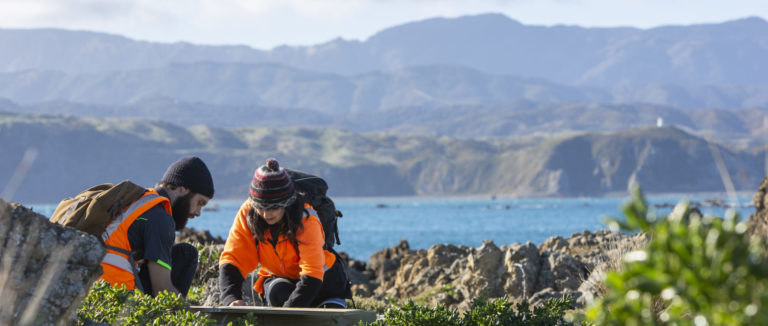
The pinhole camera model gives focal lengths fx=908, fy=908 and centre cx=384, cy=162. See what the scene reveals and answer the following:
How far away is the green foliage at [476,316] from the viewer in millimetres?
5070

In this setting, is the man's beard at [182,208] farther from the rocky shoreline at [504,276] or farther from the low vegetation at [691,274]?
the rocky shoreline at [504,276]

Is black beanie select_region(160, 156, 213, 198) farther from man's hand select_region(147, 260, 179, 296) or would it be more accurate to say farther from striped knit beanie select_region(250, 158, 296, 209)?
man's hand select_region(147, 260, 179, 296)

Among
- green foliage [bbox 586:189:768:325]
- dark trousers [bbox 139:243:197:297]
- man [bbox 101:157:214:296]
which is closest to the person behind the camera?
green foliage [bbox 586:189:768:325]

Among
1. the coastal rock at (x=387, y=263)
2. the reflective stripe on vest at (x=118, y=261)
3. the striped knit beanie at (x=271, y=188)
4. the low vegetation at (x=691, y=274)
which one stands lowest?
the coastal rock at (x=387, y=263)

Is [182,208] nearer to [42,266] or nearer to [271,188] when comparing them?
[271,188]

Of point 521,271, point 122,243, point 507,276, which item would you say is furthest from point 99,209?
point 507,276

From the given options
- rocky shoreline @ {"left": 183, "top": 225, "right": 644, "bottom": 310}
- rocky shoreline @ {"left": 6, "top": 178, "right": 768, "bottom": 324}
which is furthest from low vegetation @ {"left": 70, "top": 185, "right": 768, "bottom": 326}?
rocky shoreline @ {"left": 183, "top": 225, "right": 644, "bottom": 310}

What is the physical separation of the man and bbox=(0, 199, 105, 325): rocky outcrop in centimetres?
140

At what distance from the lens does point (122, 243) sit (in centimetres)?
520

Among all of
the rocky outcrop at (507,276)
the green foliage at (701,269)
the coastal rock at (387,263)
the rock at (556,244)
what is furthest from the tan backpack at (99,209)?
the coastal rock at (387,263)

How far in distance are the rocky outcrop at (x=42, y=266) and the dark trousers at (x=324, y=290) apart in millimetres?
2337

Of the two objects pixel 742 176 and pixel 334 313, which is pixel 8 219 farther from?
pixel 742 176

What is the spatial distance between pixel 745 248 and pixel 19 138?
20221cm

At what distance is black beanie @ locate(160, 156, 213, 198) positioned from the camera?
5555 mm
